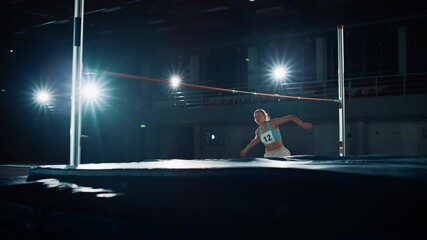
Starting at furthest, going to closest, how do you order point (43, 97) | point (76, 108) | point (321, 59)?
1. point (43, 97)
2. point (321, 59)
3. point (76, 108)

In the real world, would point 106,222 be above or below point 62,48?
below

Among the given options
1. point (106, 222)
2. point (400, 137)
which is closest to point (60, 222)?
point (106, 222)

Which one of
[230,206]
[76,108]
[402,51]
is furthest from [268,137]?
[402,51]

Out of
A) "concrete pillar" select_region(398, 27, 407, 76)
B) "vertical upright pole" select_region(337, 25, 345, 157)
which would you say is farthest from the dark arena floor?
"concrete pillar" select_region(398, 27, 407, 76)

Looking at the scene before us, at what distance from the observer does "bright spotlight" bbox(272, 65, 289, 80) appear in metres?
18.7

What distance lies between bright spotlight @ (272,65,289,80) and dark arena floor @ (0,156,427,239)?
16.9 metres

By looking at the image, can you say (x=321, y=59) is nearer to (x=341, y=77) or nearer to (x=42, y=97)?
(x=341, y=77)

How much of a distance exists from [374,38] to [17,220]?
58.1 ft

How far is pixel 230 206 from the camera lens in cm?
175

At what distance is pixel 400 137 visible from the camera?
52.4ft

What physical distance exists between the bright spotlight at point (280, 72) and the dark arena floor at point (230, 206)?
55.3 ft

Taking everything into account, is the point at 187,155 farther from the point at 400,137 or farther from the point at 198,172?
the point at 198,172

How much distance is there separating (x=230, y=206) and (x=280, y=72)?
17.2 metres

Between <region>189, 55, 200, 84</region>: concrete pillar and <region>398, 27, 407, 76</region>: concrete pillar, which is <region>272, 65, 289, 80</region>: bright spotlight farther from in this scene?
<region>398, 27, 407, 76</region>: concrete pillar
